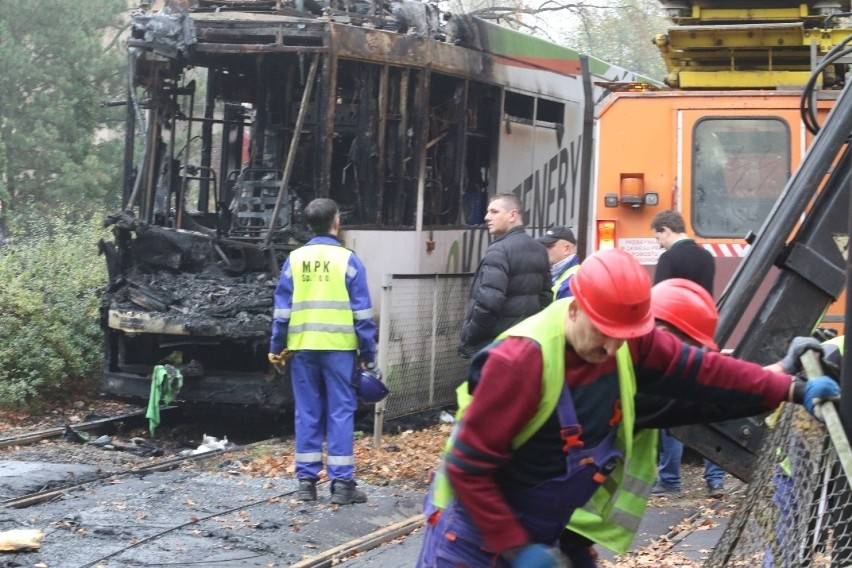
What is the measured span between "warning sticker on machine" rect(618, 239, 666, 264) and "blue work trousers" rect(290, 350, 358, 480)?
2223 millimetres

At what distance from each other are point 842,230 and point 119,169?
20.5 m

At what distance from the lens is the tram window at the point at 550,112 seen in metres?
13.4

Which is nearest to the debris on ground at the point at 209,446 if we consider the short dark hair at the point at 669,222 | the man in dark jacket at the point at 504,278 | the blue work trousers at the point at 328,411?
the blue work trousers at the point at 328,411

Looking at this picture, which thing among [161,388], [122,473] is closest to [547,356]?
[122,473]

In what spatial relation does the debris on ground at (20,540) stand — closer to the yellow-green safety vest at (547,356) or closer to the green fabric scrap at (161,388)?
the green fabric scrap at (161,388)

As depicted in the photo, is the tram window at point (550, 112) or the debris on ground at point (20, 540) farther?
the tram window at point (550, 112)

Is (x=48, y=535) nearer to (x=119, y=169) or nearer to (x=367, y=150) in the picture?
(x=367, y=150)

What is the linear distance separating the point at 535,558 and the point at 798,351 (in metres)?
1.03

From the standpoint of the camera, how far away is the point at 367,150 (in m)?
10.9

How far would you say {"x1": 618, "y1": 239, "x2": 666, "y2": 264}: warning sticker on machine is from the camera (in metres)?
9.13

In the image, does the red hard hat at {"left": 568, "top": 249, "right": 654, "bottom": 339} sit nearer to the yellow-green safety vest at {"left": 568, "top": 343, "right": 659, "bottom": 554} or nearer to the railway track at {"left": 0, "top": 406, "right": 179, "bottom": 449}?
the yellow-green safety vest at {"left": 568, "top": 343, "right": 659, "bottom": 554}

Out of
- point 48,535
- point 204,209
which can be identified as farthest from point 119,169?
point 48,535

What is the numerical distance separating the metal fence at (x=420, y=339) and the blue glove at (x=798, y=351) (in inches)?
243

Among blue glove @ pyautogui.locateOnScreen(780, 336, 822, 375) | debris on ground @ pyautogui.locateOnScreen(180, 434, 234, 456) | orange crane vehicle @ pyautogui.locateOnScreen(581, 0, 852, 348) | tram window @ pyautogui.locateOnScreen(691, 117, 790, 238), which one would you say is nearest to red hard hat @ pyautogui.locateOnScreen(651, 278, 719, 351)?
blue glove @ pyautogui.locateOnScreen(780, 336, 822, 375)
